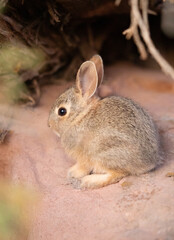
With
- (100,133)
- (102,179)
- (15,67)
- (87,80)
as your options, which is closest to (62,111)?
(87,80)

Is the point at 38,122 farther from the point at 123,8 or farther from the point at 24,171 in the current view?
the point at 123,8

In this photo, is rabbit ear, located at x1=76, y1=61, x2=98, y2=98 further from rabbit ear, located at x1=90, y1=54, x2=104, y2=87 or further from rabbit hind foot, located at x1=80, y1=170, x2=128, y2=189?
rabbit hind foot, located at x1=80, y1=170, x2=128, y2=189

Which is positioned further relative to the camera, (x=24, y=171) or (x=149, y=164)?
(x=24, y=171)

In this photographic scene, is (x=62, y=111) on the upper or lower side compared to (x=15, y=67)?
lower

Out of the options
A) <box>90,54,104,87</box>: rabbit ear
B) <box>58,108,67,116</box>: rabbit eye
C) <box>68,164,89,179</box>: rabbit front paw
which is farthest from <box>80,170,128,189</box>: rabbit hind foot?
<box>90,54,104,87</box>: rabbit ear

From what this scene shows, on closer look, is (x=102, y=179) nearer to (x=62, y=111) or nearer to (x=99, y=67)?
(x=62, y=111)

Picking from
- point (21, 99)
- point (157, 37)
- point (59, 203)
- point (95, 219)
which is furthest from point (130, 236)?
point (157, 37)
